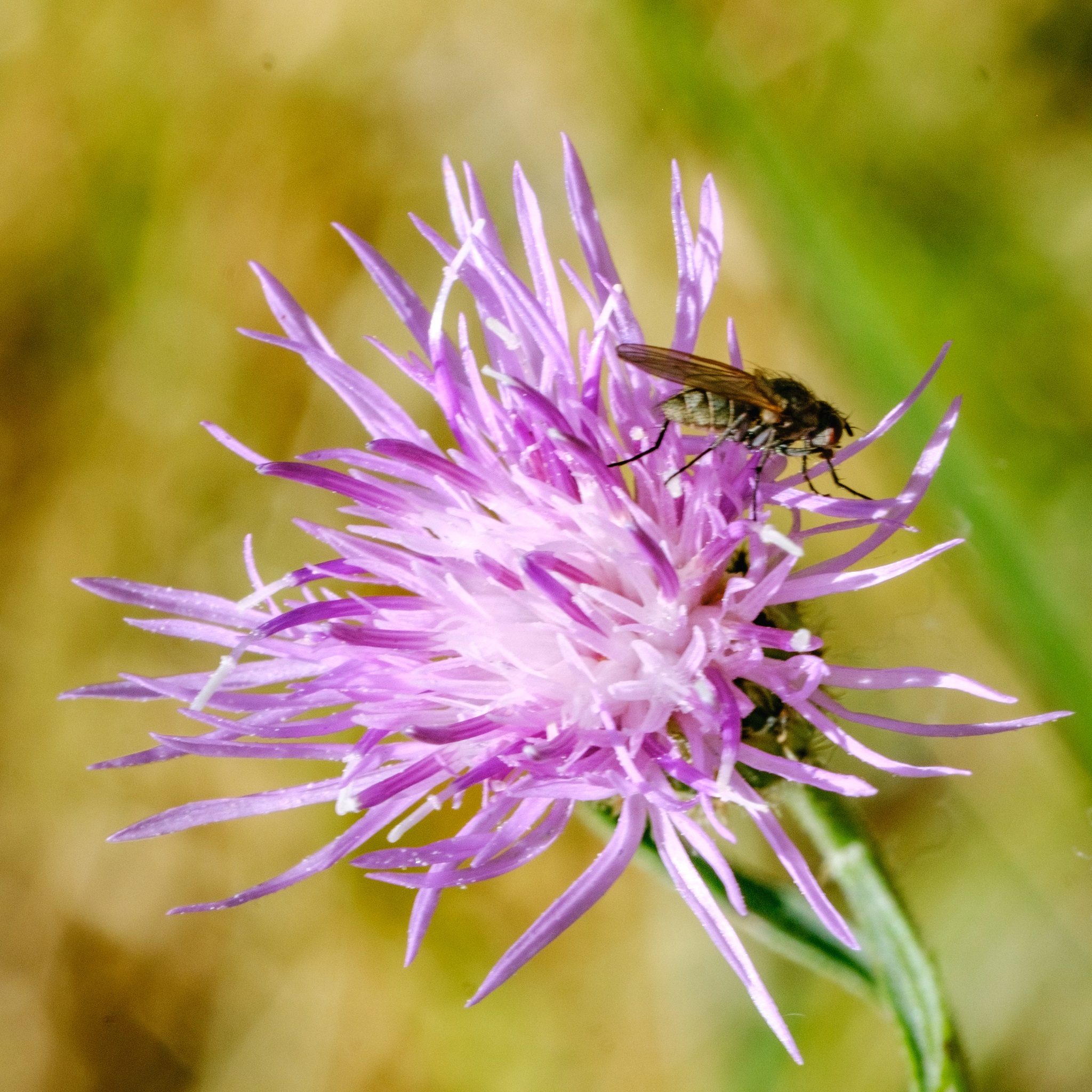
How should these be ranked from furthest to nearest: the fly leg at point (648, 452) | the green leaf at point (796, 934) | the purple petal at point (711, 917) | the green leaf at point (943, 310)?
the green leaf at point (943, 310)
the green leaf at point (796, 934)
the fly leg at point (648, 452)
the purple petal at point (711, 917)

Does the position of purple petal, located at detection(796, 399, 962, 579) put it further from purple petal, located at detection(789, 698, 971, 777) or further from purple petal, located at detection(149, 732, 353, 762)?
purple petal, located at detection(149, 732, 353, 762)

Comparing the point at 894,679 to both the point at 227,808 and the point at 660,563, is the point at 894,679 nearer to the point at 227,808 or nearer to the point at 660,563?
the point at 660,563

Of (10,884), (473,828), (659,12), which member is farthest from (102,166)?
(473,828)

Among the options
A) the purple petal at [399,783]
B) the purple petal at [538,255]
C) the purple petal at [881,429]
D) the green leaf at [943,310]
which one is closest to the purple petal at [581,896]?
the purple petal at [399,783]

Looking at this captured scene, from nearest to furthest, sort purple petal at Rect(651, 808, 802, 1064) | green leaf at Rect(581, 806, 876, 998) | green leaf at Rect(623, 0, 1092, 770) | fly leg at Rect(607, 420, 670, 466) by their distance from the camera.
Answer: purple petal at Rect(651, 808, 802, 1064) → fly leg at Rect(607, 420, 670, 466) → green leaf at Rect(581, 806, 876, 998) → green leaf at Rect(623, 0, 1092, 770)

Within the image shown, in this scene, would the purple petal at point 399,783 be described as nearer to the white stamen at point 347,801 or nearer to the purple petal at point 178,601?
the white stamen at point 347,801

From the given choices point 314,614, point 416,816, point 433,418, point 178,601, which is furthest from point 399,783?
point 433,418

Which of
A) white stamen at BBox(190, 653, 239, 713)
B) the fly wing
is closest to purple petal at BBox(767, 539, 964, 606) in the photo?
the fly wing

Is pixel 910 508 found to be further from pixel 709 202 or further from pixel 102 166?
pixel 102 166
